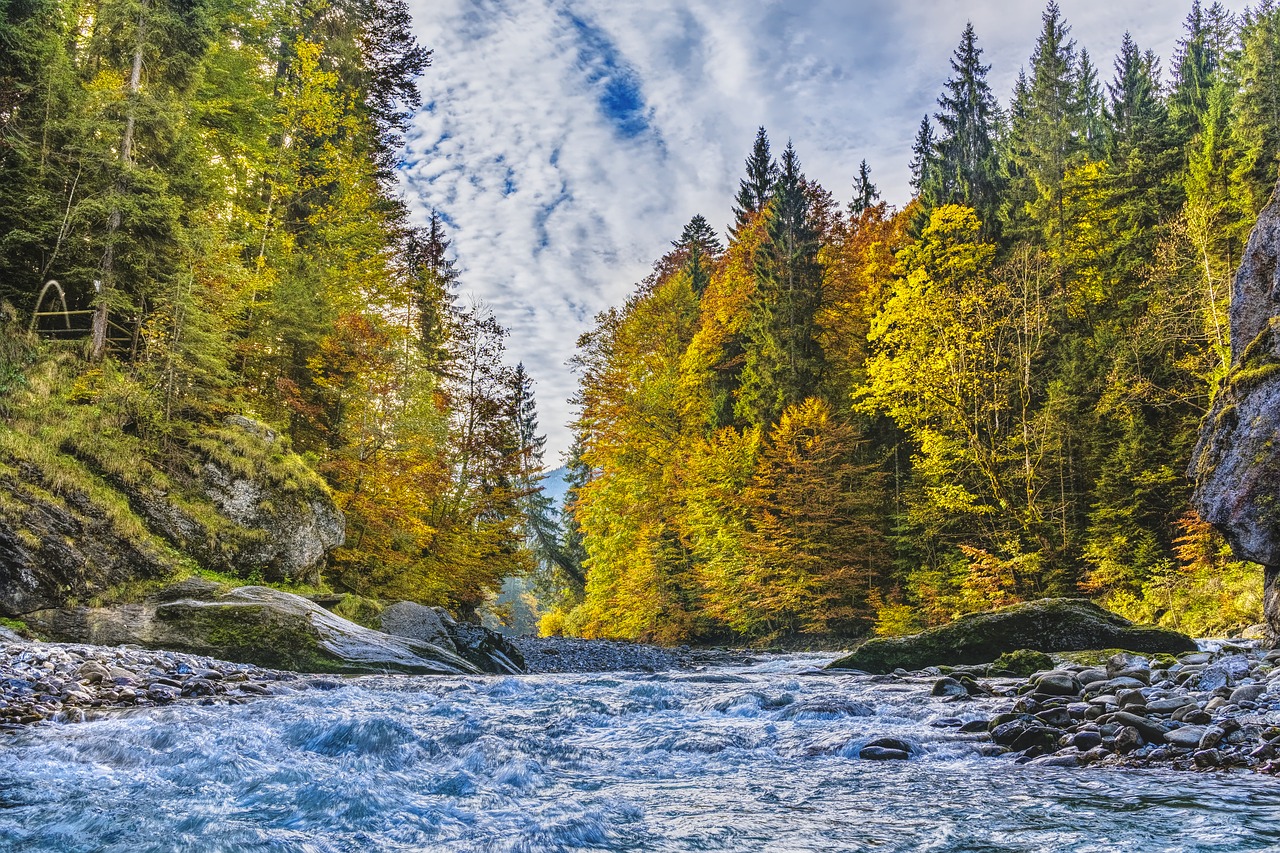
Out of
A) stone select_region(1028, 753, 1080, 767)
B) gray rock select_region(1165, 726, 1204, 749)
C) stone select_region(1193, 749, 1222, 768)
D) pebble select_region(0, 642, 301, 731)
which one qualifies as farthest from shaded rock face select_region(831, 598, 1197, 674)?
pebble select_region(0, 642, 301, 731)

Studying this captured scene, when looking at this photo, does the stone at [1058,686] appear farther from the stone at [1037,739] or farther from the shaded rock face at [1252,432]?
the shaded rock face at [1252,432]

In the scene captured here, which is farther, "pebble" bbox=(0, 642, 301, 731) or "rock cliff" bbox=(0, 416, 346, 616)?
"rock cliff" bbox=(0, 416, 346, 616)

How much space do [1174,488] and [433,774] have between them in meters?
21.2

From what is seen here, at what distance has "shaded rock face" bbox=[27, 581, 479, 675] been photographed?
30.6 feet

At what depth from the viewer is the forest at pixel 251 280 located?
1231 cm

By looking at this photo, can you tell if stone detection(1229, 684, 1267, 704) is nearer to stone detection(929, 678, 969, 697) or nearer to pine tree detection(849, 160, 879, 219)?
stone detection(929, 678, 969, 697)

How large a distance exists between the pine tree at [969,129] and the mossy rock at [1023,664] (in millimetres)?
24586

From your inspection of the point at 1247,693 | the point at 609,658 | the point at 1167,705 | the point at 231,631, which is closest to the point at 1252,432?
the point at 1247,693

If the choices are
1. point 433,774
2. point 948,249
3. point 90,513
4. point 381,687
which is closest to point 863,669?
point 381,687

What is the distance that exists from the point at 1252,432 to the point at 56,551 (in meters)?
16.5

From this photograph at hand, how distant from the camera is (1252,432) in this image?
952cm

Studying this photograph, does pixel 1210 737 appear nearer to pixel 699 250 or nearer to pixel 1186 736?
pixel 1186 736

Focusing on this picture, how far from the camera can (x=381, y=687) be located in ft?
27.2

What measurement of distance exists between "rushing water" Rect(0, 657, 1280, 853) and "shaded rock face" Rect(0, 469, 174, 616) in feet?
17.7
